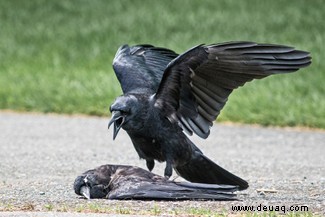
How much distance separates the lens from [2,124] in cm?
1348

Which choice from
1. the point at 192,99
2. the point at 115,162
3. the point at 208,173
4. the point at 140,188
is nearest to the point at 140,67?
the point at 192,99

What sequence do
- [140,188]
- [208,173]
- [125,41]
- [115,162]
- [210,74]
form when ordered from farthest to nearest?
[125,41] → [115,162] → [208,173] → [210,74] → [140,188]

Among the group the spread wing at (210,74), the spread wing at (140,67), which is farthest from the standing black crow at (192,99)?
the spread wing at (140,67)

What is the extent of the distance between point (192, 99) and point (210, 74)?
0.25 meters

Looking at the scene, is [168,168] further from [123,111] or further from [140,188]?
[123,111]

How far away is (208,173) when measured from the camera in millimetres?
7992

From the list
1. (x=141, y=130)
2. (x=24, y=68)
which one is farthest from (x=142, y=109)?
(x=24, y=68)

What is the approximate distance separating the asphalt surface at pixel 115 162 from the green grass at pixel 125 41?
2.03ft

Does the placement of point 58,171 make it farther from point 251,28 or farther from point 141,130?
point 251,28

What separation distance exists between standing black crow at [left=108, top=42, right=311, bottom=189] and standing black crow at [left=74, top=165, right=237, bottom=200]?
19 centimetres

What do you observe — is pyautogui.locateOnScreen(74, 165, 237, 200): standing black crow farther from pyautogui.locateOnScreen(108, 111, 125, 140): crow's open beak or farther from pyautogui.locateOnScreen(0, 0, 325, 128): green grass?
pyautogui.locateOnScreen(0, 0, 325, 128): green grass

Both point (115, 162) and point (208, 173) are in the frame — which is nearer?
point (208, 173)

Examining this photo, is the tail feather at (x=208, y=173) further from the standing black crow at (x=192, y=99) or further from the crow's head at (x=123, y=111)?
the crow's head at (x=123, y=111)

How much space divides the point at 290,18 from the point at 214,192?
42.3 ft
